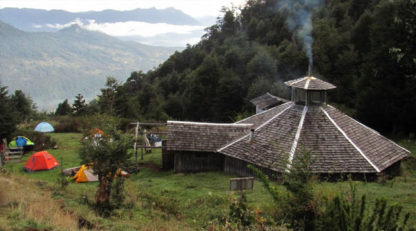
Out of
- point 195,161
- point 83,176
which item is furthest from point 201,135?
point 83,176

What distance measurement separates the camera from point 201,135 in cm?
2353

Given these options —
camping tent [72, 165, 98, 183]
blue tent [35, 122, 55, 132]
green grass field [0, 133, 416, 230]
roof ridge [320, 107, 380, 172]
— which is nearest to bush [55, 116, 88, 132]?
blue tent [35, 122, 55, 132]

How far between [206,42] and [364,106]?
69006mm

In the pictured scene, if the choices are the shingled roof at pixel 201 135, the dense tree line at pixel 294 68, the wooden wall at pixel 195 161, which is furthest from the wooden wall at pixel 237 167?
the dense tree line at pixel 294 68

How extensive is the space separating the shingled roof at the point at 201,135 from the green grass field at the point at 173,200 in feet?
5.83

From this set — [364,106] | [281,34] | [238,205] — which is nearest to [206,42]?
[281,34]

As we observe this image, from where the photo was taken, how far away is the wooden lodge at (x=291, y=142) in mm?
19016

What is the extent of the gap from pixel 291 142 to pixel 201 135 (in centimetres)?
610

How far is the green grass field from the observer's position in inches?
420

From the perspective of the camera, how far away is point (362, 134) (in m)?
21.4

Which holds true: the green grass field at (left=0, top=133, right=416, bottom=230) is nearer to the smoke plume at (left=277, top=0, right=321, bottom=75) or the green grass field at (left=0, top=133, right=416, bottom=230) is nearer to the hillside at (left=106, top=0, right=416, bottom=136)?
the hillside at (left=106, top=0, right=416, bottom=136)

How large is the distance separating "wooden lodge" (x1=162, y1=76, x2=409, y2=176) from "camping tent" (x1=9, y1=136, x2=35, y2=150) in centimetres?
1496

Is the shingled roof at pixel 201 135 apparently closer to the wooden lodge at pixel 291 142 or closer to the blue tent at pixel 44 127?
the wooden lodge at pixel 291 142

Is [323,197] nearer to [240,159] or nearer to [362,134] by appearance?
[240,159]
